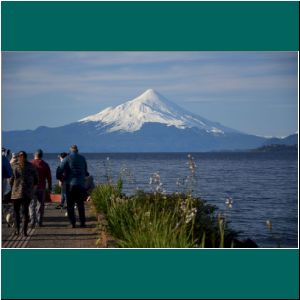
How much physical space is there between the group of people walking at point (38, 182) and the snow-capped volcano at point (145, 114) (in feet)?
2.84

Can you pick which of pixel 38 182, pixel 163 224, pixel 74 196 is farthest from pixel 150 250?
pixel 74 196

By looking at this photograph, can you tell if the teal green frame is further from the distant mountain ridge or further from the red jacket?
the red jacket

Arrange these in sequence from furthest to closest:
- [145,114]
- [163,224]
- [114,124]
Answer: [114,124], [145,114], [163,224]

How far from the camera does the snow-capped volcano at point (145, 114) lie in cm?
1469

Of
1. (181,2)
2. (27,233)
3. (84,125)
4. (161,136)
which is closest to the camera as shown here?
(181,2)

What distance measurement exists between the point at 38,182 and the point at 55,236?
89cm

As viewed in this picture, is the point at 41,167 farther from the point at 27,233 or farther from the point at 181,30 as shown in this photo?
the point at 181,30

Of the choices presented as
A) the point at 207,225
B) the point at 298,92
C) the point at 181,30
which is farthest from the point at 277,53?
the point at 207,225

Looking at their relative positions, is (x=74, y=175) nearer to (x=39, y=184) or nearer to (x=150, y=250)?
(x=39, y=184)

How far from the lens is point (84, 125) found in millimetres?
15617

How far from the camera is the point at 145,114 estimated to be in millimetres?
15750

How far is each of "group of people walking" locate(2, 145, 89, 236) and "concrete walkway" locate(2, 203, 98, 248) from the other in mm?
196

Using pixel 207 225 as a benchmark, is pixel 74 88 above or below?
above

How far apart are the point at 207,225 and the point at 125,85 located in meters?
2.64
